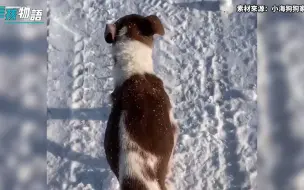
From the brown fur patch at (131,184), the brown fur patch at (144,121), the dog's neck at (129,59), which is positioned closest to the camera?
the brown fur patch at (131,184)

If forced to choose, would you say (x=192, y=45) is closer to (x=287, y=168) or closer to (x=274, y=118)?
(x=274, y=118)

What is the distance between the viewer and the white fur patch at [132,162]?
171 centimetres

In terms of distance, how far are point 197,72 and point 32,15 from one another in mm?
1234

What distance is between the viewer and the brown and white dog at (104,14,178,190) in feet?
5.69

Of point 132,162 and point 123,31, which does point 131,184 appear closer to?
point 132,162

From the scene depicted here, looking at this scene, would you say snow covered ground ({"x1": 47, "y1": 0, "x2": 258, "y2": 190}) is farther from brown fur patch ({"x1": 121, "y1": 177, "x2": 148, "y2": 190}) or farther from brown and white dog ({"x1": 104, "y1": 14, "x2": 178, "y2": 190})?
brown fur patch ({"x1": 121, "y1": 177, "x2": 148, "y2": 190})

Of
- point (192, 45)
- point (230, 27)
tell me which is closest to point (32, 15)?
point (192, 45)

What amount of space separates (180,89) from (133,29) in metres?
0.62

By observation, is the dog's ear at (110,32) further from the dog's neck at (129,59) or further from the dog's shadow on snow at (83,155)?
the dog's shadow on snow at (83,155)

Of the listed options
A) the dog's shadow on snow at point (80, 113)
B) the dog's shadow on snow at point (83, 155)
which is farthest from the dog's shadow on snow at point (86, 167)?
the dog's shadow on snow at point (80, 113)

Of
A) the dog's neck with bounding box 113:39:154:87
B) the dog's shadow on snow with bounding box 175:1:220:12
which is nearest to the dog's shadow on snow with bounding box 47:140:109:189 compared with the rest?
the dog's neck with bounding box 113:39:154:87

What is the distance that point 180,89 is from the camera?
247 cm

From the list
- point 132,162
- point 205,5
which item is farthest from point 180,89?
point 132,162

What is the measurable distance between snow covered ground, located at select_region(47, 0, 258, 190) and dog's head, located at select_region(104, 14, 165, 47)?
472mm
